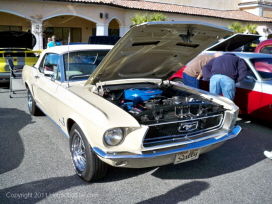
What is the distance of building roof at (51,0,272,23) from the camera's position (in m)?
21.3

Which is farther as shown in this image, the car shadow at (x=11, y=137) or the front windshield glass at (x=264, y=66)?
the front windshield glass at (x=264, y=66)

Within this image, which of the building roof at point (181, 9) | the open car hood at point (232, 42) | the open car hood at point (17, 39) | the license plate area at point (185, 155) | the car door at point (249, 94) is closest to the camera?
the license plate area at point (185, 155)

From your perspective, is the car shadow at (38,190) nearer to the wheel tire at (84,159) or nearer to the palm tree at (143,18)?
the wheel tire at (84,159)

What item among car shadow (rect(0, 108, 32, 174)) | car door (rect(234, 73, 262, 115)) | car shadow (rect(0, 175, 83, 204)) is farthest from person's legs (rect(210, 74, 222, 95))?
car shadow (rect(0, 108, 32, 174))

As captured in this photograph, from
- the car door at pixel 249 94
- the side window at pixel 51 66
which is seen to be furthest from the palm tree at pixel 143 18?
the side window at pixel 51 66

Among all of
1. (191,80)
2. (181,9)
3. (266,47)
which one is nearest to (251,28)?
(181,9)

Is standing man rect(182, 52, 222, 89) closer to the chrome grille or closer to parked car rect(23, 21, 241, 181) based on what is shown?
parked car rect(23, 21, 241, 181)

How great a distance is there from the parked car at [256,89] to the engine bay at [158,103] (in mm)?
1885

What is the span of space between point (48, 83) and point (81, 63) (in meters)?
0.61

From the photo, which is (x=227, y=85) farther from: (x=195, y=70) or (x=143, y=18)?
(x=143, y=18)

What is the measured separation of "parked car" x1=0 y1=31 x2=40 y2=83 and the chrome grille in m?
6.74

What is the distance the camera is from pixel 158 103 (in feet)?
12.7

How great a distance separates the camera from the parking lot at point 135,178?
121 inches

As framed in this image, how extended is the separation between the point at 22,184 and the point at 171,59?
2783 millimetres
